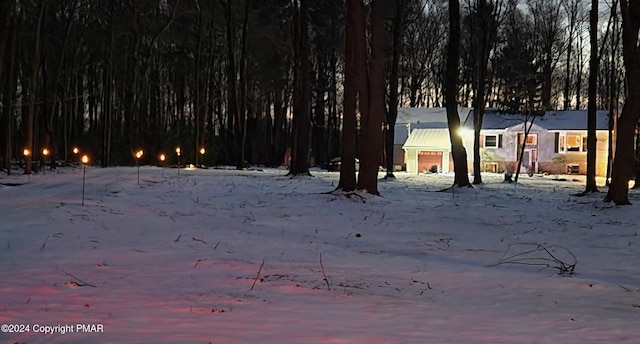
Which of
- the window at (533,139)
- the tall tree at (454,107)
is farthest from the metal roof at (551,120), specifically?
the tall tree at (454,107)

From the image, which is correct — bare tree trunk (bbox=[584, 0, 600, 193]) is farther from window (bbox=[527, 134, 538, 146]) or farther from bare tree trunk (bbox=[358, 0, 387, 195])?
window (bbox=[527, 134, 538, 146])

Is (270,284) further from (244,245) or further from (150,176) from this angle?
(150,176)

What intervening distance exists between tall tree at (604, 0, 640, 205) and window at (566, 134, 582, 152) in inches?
1319

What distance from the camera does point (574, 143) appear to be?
158ft

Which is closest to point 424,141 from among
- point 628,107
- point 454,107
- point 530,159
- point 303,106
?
point 530,159

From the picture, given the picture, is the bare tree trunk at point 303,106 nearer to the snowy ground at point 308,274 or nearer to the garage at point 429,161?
the snowy ground at point 308,274

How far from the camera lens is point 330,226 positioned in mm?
11383

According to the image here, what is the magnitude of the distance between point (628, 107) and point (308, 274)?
42.1ft

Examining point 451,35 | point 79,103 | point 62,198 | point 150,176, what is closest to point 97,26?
point 79,103

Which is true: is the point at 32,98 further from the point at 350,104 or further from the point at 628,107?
the point at 628,107

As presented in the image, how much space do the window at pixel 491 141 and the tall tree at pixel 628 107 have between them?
33.6 m

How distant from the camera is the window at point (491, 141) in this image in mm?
49684

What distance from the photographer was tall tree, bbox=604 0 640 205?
1617cm

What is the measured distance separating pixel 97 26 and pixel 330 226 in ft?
104
